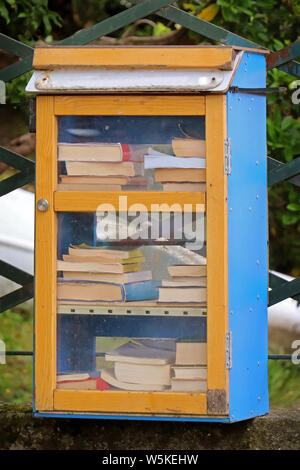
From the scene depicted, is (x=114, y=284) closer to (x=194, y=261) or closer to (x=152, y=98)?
(x=194, y=261)

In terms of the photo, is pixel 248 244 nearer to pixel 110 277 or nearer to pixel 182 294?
pixel 182 294

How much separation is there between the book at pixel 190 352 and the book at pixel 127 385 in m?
0.11

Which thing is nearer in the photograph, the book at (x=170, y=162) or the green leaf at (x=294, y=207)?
the book at (x=170, y=162)

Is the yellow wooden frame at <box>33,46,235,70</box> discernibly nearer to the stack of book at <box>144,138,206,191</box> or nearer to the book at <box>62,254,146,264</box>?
the stack of book at <box>144,138,206,191</box>

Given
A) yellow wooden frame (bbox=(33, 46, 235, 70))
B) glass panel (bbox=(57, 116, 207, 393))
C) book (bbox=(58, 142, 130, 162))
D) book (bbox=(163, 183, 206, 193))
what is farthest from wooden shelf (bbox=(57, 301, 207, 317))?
yellow wooden frame (bbox=(33, 46, 235, 70))

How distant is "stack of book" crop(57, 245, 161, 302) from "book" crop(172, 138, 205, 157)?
1.41 feet

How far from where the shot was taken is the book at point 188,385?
10.8 ft

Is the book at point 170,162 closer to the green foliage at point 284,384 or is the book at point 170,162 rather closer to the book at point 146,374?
the book at point 146,374

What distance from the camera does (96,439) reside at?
3.71 meters

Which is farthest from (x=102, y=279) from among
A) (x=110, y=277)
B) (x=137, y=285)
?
(x=137, y=285)

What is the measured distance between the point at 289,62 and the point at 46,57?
1.07m

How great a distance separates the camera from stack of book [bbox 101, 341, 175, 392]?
3336mm

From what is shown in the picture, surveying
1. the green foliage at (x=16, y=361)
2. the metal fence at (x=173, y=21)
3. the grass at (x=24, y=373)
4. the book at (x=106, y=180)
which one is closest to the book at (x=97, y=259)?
the book at (x=106, y=180)

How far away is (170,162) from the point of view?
3.34 meters
